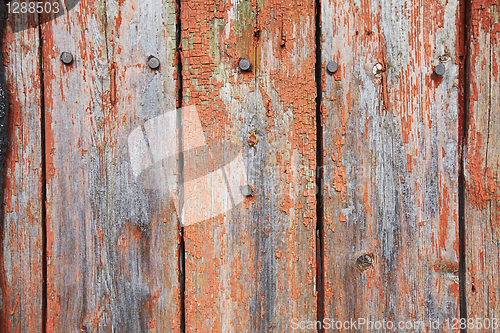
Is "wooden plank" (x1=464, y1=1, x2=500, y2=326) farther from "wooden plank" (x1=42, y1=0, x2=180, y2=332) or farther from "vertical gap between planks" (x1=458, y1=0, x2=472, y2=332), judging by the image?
"wooden plank" (x1=42, y1=0, x2=180, y2=332)

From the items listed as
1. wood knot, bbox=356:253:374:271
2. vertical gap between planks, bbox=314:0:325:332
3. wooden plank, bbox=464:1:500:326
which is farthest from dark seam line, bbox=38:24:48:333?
wooden plank, bbox=464:1:500:326

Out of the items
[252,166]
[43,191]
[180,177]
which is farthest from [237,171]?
[43,191]

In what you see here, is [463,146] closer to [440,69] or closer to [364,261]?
[440,69]

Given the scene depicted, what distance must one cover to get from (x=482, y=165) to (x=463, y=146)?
79 millimetres

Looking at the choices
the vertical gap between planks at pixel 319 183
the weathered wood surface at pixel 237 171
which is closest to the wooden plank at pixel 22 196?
the weathered wood surface at pixel 237 171

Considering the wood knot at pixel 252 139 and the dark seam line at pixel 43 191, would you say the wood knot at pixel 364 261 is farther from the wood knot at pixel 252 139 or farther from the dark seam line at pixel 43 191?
the dark seam line at pixel 43 191

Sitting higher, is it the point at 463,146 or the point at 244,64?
the point at 244,64

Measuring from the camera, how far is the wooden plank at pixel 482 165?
0.74m

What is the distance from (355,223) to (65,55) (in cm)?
103

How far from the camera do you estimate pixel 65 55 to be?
75 centimetres

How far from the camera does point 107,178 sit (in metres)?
0.77

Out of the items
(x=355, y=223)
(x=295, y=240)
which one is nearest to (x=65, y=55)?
(x=295, y=240)

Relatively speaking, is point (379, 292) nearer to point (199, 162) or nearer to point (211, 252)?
point (211, 252)

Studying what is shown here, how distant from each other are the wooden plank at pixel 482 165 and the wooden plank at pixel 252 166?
0.48m
